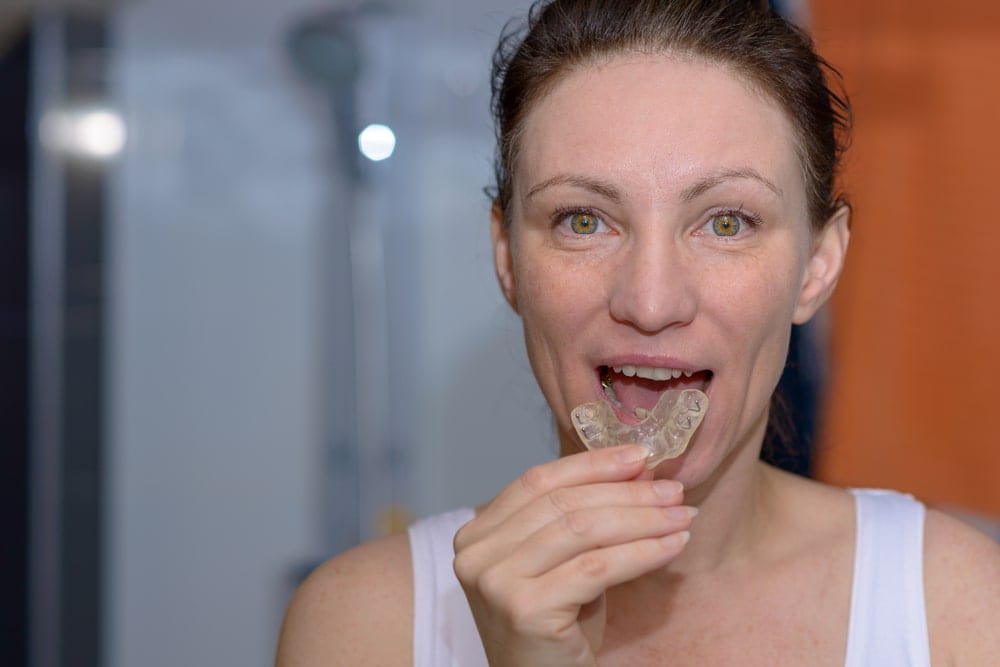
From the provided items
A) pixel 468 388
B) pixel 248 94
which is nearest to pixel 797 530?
pixel 468 388

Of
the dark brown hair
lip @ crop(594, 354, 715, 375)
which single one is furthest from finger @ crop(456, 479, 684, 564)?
the dark brown hair

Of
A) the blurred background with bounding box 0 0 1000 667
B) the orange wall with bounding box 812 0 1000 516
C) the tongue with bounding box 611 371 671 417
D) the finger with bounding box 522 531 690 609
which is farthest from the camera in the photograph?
the blurred background with bounding box 0 0 1000 667

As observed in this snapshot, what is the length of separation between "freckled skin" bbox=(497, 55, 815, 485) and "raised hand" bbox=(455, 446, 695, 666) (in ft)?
0.51

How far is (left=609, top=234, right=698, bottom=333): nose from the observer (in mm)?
873

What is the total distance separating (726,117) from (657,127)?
6cm

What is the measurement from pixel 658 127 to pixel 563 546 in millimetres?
360

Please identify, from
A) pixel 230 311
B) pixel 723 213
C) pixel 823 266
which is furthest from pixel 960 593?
pixel 230 311

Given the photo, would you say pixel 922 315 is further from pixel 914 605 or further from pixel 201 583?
pixel 201 583

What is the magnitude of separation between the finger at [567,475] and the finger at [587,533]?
1.1 inches

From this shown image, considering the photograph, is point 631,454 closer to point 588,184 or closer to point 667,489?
point 667,489

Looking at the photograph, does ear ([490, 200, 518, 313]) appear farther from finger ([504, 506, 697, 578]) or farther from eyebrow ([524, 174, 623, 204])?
finger ([504, 506, 697, 578])

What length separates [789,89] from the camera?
99 cm

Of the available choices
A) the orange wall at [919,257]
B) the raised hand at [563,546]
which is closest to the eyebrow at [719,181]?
the raised hand at [563,546]

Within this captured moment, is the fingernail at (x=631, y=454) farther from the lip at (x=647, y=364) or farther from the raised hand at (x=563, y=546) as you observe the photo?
the lip at (x=647, y=364)
